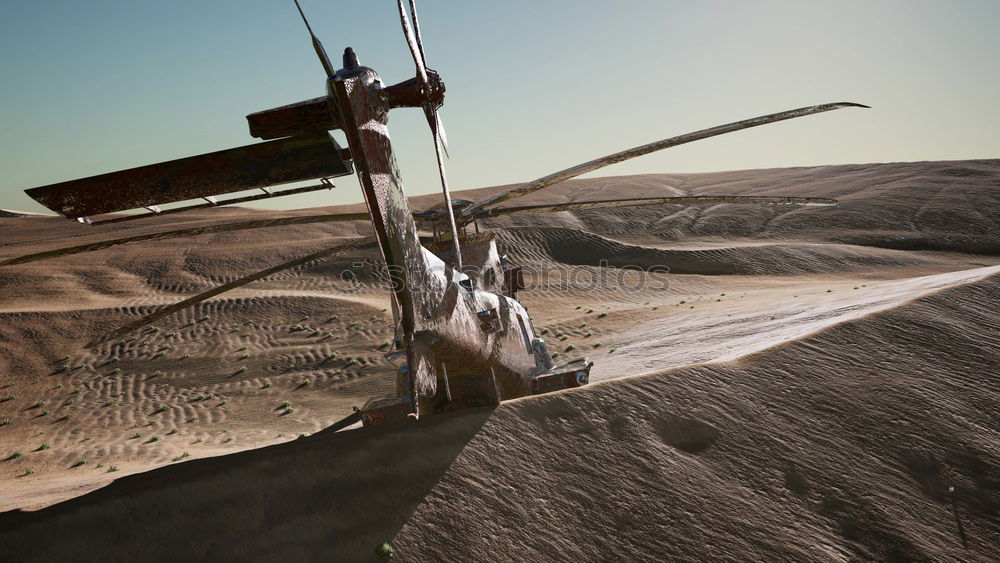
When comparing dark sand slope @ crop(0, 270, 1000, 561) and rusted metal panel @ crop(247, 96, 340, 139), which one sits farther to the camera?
dark sand slope @ crop(0, 270, 1000, 561)

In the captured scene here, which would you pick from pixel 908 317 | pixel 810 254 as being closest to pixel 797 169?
pixel 810 254

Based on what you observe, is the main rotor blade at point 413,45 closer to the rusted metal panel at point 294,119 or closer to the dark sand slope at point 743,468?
the rusted metal panel at point 294,119

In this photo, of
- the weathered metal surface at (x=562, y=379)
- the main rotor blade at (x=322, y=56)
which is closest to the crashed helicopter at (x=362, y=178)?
the main rotor blade at (x=322, y=56)

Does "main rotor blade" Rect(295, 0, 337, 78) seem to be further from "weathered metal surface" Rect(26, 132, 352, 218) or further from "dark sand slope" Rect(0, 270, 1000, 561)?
"dark sand slope" Rect(0, 270, 1000, 561)

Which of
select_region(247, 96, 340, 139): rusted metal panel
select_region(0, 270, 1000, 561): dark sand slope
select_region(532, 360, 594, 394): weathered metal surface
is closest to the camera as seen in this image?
select_region(247, 96, 340, 139): rusted metal panel

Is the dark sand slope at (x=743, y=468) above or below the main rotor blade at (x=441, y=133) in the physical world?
below

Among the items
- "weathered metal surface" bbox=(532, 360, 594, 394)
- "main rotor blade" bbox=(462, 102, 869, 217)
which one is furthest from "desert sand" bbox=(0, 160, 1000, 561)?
"main rotor blade" bbox=(462, 102, 869, 217)
